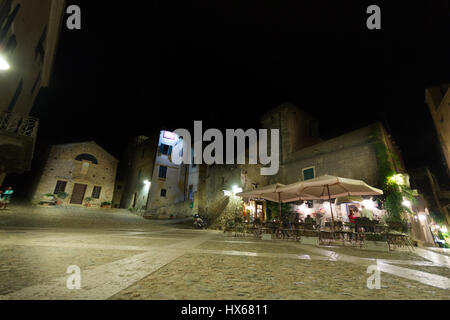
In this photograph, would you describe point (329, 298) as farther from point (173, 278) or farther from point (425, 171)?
point (425, 171)

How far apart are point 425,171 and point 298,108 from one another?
1701cm

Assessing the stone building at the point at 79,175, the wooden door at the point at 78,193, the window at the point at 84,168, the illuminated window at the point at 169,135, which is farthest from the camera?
the illuminated window at the point at 169,135

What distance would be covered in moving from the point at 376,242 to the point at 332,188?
272 centimetres

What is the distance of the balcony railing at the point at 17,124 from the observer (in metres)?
7.62

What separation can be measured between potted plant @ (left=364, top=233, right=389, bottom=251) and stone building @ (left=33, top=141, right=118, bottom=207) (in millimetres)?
25198

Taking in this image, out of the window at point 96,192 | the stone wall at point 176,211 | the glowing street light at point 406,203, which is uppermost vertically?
the window at point 96,192

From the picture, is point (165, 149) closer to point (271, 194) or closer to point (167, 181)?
point (167, 181)

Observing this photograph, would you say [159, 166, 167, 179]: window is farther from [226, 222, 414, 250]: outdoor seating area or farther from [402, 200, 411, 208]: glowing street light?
[402, 200, 411, 208]: glowing street light

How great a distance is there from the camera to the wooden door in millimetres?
20203

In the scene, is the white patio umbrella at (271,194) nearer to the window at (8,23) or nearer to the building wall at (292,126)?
the building wall at (292,126)

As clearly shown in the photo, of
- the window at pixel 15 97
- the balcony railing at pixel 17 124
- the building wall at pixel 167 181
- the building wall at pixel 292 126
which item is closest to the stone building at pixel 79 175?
the building wall at pixel 167 181

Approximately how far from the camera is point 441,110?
13875 mm

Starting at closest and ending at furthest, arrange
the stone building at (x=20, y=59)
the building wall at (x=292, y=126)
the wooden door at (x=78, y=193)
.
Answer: the stone building at (x=20, y=59)
the building wall at (x=292, y=126)
the wooden door at (x=78, y=193)
